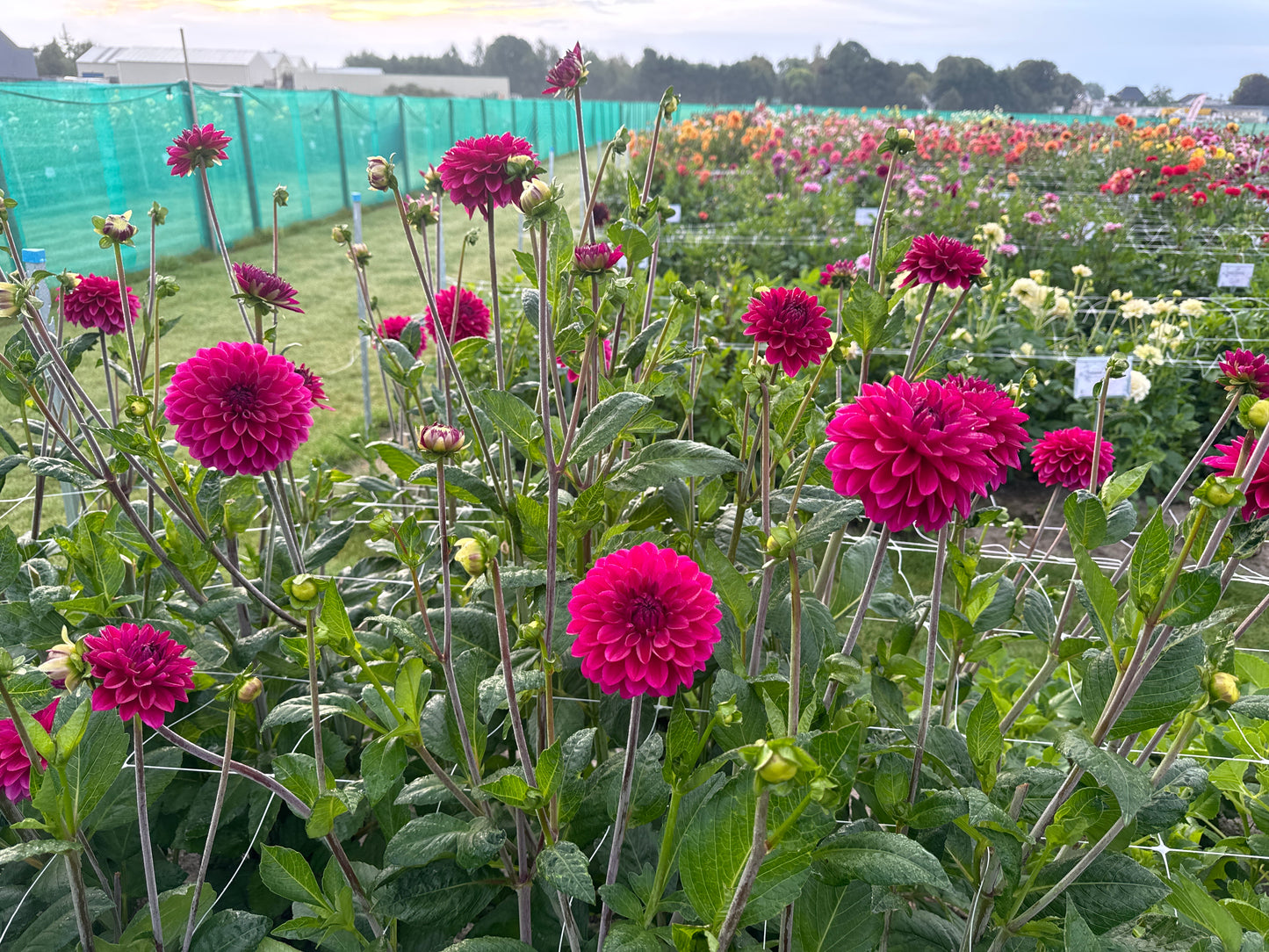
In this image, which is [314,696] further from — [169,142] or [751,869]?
[169,142]

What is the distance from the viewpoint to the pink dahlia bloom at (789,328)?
1.13 metres

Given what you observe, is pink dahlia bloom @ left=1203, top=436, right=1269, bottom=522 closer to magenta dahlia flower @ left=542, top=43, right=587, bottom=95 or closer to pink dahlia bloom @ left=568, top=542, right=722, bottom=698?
pink dahlia bloom @ left=568, top=542, right=722, bottom=698

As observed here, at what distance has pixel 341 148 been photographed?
11906 mm

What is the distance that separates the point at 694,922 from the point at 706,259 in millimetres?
5122

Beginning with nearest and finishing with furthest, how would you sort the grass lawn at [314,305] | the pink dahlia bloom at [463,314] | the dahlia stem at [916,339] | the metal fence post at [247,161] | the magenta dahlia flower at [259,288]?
1. the dahlia stem at [916,339]
2. the magenta dahlia flower at [259,288]
3. the pink dahlia bloom at [463,314]
4. the grass lawn at [314,305]
5. the metal fence post at [247,161]

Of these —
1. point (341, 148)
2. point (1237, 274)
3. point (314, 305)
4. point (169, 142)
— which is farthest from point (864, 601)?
point (341, 148)

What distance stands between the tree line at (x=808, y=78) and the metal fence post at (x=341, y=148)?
26.1 metres

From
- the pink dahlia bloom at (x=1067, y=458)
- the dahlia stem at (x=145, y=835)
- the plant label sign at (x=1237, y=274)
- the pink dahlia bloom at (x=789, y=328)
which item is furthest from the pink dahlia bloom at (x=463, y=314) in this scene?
the plant label sign at (x=1237, y=274)

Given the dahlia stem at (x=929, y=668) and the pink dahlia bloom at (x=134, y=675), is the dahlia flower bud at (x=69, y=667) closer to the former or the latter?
the pink dahlia bloom at (x=134, y=675)

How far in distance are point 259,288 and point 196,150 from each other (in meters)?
0.31

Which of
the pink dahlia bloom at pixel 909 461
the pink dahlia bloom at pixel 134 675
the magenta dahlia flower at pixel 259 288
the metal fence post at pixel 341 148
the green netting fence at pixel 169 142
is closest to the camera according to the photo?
the pink dahlia bloom at pixel 909 461

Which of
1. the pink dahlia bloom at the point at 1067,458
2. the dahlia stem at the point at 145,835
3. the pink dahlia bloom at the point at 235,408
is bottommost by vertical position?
the dahlia stem at the point at 145,835

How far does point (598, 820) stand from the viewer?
988 millimetres

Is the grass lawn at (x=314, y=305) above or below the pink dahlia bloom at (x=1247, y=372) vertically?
below
